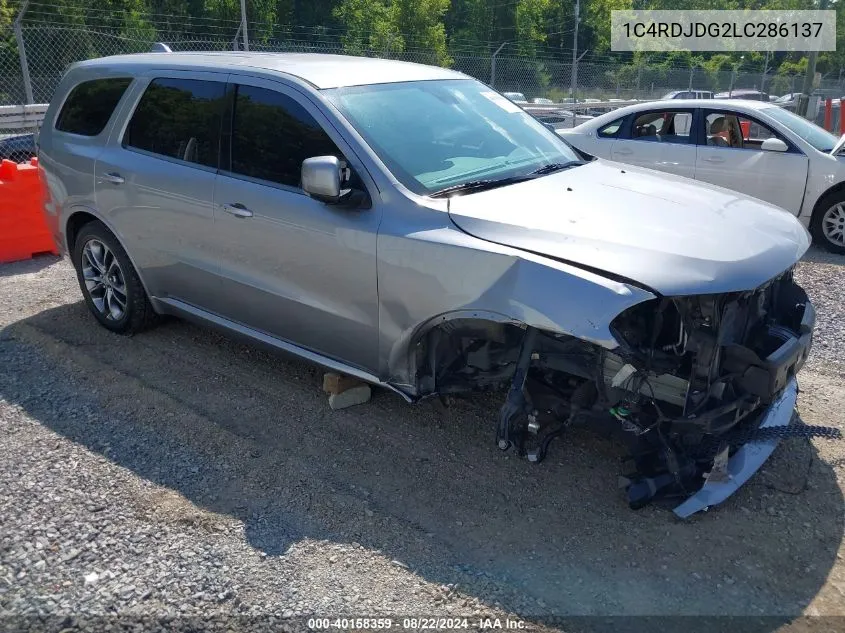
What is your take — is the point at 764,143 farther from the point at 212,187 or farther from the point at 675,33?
the point at 675,33

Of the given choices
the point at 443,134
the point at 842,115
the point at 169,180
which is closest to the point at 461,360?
the point at 443,134

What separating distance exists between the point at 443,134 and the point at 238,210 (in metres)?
1.21

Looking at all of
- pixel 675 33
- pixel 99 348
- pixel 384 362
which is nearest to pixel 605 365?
pixel 384 362

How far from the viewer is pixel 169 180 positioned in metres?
4.77

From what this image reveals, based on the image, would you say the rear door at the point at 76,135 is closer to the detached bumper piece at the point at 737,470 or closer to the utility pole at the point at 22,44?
the detached bumper piece at the point at 737,470

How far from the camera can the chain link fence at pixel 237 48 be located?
1748 cm

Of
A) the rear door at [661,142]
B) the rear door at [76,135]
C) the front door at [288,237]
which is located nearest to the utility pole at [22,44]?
the rear door at [76,135]

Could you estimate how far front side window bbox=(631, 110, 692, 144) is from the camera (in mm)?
9242

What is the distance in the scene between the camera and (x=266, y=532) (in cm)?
346

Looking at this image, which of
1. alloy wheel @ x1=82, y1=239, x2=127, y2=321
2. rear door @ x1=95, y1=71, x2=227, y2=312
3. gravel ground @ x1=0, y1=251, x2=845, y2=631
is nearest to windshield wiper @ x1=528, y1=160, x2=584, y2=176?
gravel ground @ x1=0, y1=251, x2=845, y2=631

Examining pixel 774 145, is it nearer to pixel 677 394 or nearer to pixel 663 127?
A: pixel 663 127

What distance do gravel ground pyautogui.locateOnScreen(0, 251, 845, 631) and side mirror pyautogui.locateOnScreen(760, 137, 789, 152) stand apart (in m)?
4.36

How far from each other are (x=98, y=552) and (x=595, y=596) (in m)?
2.07

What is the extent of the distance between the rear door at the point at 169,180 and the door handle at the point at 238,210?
162 millimetres
